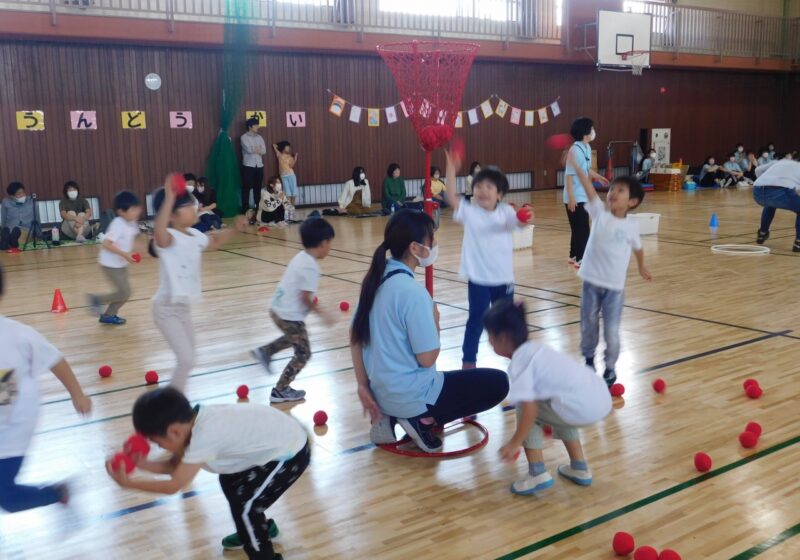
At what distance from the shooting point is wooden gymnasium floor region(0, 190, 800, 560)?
2.88 metres

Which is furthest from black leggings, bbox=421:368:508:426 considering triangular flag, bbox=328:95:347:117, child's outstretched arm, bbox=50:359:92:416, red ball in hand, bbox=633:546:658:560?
triangular flag, bbox=328:95:347:117

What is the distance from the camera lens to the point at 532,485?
3230 millimetres

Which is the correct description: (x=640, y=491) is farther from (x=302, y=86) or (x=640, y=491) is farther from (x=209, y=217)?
(x=302, y=86)

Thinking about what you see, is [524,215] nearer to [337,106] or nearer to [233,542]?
[233,542]

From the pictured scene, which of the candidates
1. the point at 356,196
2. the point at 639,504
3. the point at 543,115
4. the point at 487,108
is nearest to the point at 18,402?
the point at 639,504

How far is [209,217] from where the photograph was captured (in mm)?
12445

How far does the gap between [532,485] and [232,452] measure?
133 cm

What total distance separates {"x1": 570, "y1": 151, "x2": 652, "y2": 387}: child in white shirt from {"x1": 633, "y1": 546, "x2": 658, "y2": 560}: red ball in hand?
1.95 metres

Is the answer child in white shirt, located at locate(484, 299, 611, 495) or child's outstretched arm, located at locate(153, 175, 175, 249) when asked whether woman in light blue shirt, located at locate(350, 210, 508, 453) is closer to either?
child in white shirt, located at locate(484, 299, 611, 495)

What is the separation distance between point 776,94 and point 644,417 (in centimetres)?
2330

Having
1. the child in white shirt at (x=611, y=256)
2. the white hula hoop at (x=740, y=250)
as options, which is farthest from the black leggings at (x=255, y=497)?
the white hula hoop at (x=740, y=250)

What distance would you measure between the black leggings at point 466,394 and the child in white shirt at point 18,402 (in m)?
1.62

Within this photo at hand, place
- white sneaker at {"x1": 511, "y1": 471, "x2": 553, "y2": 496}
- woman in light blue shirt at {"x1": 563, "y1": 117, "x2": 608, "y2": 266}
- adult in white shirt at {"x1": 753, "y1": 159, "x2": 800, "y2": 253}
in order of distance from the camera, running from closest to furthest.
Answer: white sneaker at {"x1": 511, "y1": 471, "x2": 553, "y2": 496}, woman in light blue shirt at {"x1": 563, "y1": 117, "x2": 608, "y2": 266}, adult in white shirt at {"x1": 753, "y1": 159, "x2": 800, "y2": 253}

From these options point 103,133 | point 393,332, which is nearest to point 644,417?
point 393,332
